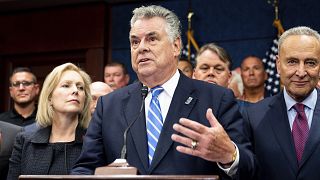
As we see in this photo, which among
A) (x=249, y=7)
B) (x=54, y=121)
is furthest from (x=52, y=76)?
(x=249, y=7)

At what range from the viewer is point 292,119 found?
2.59 meters

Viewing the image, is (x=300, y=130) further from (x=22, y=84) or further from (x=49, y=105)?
(x=22, y=84)

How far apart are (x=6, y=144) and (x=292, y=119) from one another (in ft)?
6.11

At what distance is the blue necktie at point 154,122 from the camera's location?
224 centimetres

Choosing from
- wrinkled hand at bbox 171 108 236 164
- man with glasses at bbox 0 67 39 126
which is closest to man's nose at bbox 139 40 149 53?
wrinkled hand at bbox 171 108 236 164

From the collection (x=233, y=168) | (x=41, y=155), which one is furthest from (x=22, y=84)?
(x=233, y=168)

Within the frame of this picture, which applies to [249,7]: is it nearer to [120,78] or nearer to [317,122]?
[120,78]

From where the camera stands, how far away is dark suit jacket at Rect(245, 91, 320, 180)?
2.42m

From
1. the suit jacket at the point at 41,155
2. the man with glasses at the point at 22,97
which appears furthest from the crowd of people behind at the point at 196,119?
the man with glasses at the point at 22,97

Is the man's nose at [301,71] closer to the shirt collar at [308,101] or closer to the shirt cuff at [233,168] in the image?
the shirt collar at [308,101]

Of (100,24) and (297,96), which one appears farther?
(100,24)

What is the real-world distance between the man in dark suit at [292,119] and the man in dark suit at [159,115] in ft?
1.01

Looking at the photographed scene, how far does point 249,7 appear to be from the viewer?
19.5 feet

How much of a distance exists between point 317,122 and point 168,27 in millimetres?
792
